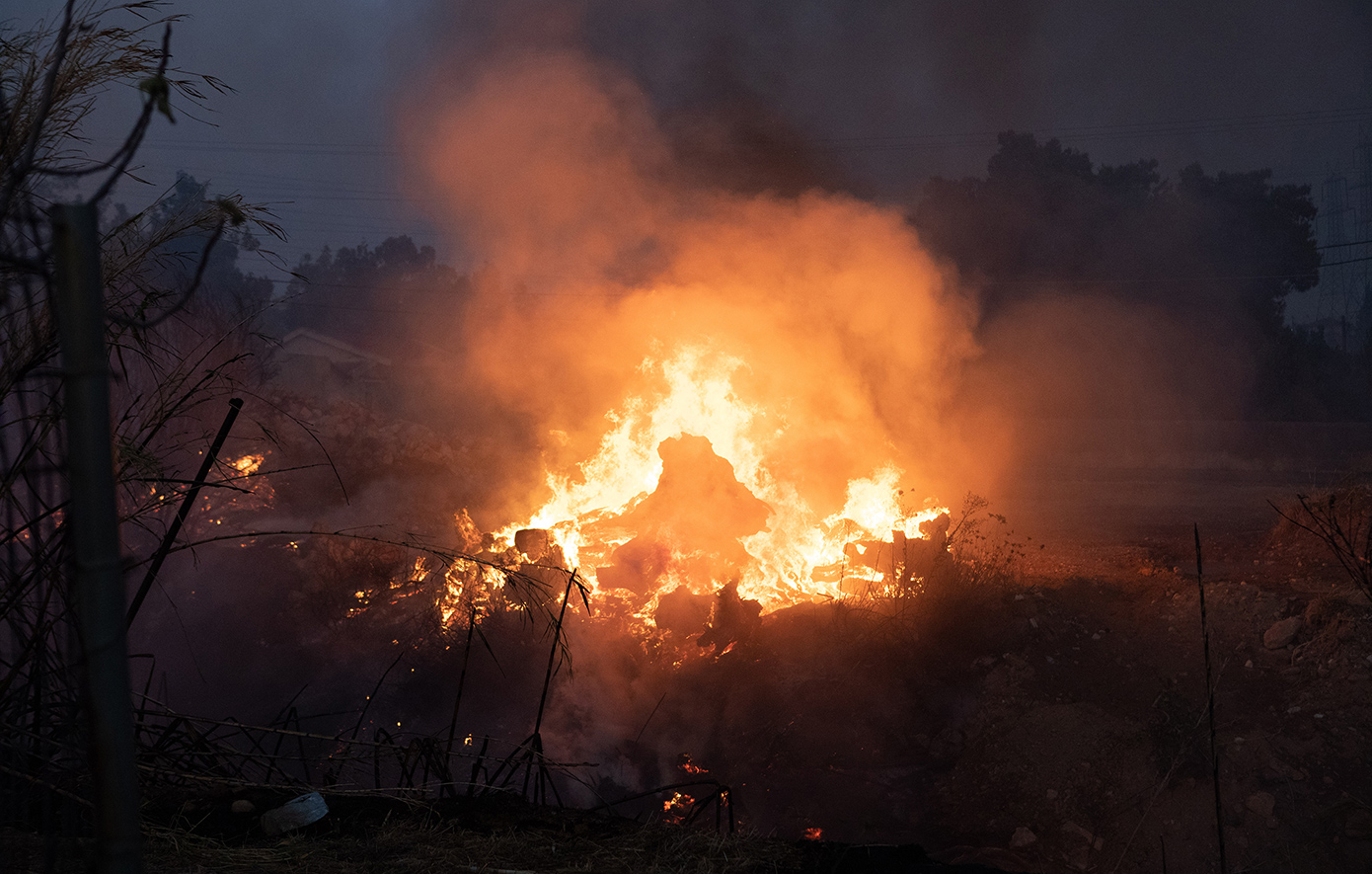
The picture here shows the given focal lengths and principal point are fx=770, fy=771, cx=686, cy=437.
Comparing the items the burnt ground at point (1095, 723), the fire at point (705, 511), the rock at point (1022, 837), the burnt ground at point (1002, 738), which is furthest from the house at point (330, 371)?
the rock at point (1022, 837)

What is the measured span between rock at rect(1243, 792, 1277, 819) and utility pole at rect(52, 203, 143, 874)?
7009mm

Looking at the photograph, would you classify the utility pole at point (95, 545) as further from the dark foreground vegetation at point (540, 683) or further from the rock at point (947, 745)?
the rock at point (947, 745)

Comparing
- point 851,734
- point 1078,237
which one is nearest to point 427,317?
point 1078,237

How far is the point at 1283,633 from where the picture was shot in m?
7.14

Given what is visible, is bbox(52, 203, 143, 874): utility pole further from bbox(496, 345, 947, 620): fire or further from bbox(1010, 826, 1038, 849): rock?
bbox(496, 345, 947, 620): fire

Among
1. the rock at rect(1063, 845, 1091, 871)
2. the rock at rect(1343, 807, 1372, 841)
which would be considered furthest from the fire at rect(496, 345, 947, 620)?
the rock at rect(1343, 807, 1372, 841)

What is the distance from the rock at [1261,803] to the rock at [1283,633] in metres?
1.94

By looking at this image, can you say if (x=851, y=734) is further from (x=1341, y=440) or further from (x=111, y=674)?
(x=1341, y=440)

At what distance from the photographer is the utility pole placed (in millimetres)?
1295

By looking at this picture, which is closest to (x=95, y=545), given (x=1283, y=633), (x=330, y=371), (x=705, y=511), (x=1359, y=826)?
(x=1359, y=826)

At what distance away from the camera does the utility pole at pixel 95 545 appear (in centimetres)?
129

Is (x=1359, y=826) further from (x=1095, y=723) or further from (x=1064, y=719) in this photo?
(x=1064, y=719)

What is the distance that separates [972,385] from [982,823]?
1495 cm

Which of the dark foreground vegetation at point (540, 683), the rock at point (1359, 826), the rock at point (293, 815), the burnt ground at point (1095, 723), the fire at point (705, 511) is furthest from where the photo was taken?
the fire at point (705, 511)
